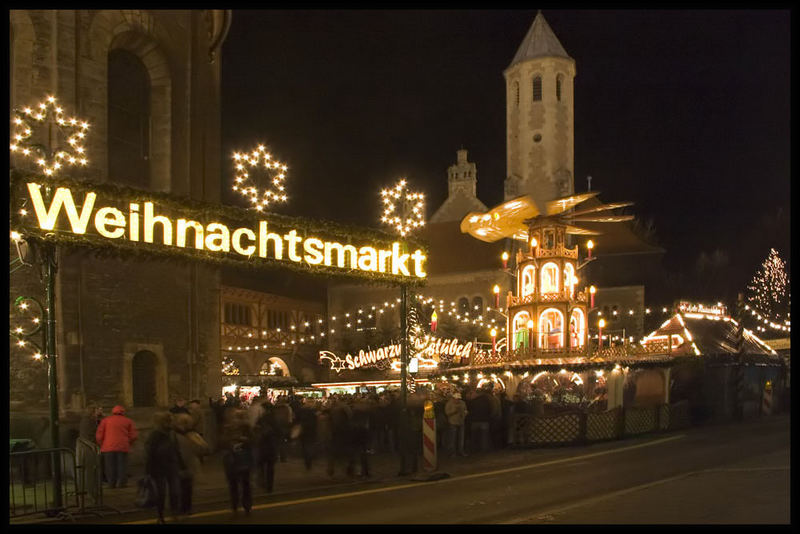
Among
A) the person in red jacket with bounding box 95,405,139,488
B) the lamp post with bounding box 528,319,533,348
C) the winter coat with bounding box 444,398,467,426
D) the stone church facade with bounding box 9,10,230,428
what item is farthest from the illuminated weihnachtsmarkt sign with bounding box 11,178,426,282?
the lamp post with bounding box 528,319,533,348

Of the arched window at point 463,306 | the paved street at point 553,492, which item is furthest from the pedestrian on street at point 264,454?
the arched window at point 463,306

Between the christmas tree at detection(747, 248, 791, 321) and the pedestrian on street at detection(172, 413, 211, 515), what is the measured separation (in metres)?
50.6

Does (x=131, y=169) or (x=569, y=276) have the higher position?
(x=131, y=169)

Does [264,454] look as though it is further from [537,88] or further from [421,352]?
[537,88]

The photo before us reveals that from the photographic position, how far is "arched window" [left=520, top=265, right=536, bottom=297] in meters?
41.6

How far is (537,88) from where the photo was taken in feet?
201

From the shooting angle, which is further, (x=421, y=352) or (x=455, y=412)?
(x=421, y=352)

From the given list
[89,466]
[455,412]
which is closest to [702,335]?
[455,412]

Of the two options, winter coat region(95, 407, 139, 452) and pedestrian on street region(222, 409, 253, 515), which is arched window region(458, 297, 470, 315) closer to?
winter coat region(95, 407, 139, 452)

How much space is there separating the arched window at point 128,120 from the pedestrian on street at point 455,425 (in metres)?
10.2

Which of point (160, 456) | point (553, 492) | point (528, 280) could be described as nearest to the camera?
point (160, 456)

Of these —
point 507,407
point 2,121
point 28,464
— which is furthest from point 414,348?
point 2,121

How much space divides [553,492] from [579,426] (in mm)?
9356
